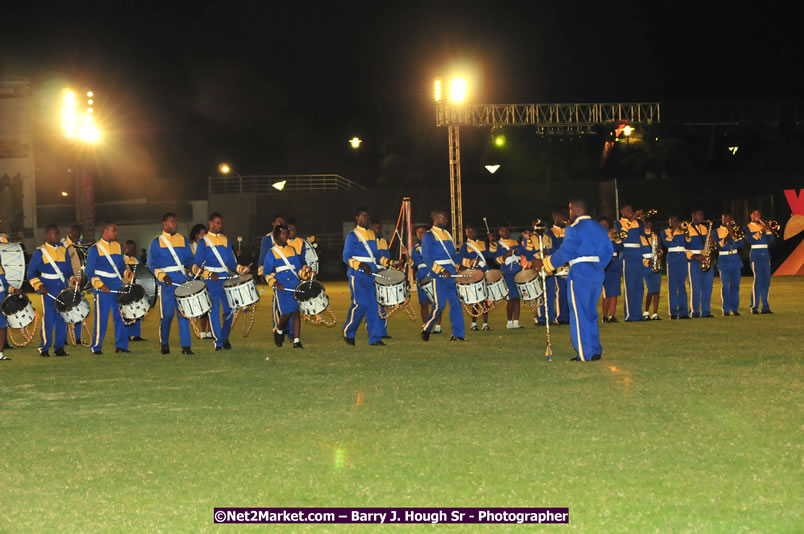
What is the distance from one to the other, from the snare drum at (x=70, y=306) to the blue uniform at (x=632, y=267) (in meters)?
10.2

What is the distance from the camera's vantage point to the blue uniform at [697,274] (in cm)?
1966

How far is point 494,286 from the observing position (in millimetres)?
17047

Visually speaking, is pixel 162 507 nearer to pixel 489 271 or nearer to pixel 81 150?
pixel 489 271

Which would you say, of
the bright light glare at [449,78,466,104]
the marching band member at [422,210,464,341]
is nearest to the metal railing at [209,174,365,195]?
the bright light glare at [449,78,466,104]

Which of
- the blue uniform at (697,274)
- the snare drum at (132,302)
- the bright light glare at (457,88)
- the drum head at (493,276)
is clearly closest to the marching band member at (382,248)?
the drum head at (493,276)

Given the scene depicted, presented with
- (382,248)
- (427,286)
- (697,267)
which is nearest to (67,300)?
(382,248)

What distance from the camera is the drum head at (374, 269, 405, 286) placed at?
15.0m

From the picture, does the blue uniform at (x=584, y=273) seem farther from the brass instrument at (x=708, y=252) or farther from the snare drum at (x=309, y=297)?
the brass instrument at (x=708, y=252)

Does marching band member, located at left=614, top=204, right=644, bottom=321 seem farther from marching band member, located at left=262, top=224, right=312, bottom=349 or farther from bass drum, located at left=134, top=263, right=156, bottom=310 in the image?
bass drum, located at left=134, top=263, right=156, bottom=310

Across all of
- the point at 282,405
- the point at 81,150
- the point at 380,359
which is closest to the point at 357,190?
the point at 81,150

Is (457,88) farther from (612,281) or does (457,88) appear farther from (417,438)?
(417,438)

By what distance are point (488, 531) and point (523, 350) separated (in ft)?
29.9

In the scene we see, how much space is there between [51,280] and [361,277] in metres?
5.25

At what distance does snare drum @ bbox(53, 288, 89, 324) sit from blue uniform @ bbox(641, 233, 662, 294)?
421 inches
